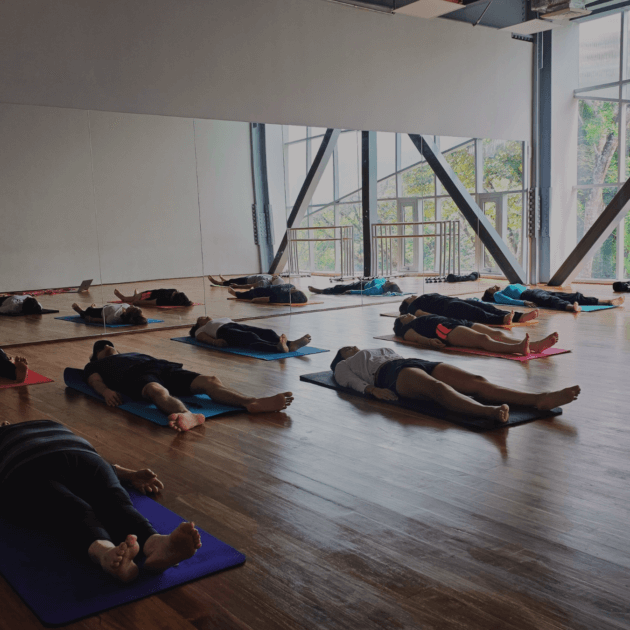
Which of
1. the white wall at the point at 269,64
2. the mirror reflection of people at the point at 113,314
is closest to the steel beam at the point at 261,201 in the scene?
the white wall at the point at 269,64

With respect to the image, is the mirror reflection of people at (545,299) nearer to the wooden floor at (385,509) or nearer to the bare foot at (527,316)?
the bare foot at (527,316)

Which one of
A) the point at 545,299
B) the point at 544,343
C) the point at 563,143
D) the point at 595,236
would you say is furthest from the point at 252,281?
the point at 563,143

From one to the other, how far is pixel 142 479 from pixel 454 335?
292 cm

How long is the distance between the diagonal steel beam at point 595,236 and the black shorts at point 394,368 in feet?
19.7

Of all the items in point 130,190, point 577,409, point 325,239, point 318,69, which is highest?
point 318,69

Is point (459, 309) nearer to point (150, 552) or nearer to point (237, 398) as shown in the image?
point (237, 398)

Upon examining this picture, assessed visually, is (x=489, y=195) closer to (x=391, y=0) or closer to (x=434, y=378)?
(x=391, y=0)

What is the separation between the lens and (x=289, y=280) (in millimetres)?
7234

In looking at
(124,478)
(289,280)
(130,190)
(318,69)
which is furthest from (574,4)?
(124,478)

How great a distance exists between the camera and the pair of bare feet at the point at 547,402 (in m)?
2.91

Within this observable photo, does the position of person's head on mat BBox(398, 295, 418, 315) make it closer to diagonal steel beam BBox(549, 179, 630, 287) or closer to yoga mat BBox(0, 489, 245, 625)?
yoga mat BBox(0, 489, 245, 625)

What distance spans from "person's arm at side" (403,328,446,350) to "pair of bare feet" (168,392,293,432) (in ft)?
5.94

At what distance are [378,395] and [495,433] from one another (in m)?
0.71

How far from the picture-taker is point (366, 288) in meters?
7.85
